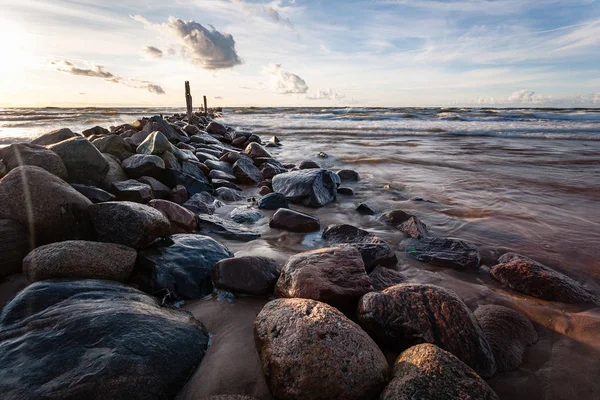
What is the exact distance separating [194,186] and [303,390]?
478 centimetres

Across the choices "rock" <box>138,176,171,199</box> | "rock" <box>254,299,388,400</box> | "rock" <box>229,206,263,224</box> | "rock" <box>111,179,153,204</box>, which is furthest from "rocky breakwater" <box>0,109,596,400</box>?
"rock" <box>138,176,171,199</box>

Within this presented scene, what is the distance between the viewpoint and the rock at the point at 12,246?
2674 millimetres

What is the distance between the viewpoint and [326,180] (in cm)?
600

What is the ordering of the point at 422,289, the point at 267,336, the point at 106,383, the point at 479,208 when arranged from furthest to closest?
the point at 479,208, the point at 422,289, the point at 267,336, the point at 106,383

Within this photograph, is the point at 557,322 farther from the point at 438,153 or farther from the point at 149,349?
the point at 438,153

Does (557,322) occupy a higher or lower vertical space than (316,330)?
lower

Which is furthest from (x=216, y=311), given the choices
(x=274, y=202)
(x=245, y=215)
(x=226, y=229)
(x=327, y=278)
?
(x=274, y=202)

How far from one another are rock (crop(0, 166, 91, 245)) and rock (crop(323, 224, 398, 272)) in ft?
8.63

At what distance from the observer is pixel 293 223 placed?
4.23 m

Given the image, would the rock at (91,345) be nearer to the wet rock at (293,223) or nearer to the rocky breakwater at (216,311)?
the rocky breakwater at (216,311)

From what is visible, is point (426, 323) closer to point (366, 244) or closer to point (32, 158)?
point (366, 244)

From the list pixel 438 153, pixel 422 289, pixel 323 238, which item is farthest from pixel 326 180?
pixel 438 153

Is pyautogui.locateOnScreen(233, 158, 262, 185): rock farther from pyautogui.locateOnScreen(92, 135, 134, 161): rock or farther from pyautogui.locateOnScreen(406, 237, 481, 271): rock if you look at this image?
pyautogui.locateOnScreen(406, 237, 481, 271): rock

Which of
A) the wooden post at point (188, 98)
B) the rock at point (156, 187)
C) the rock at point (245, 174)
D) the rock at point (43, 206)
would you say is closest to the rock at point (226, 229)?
the rock at point (156, 187)
